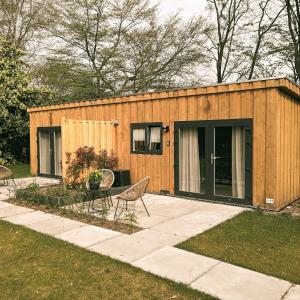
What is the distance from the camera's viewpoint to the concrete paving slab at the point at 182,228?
5.73 meters

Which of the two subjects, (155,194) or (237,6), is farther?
(237,6)

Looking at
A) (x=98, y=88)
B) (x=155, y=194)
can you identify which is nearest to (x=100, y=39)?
(x=98, y=88)

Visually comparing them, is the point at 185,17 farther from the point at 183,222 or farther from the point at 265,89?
the point at 183,222

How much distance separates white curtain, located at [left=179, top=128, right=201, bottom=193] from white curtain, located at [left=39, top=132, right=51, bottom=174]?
20.5ft

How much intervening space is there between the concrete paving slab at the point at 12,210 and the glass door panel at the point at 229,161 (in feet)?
15.5

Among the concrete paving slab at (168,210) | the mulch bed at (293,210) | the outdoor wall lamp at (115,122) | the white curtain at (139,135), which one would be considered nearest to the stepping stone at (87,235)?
the concrete paving slab at (168,210)

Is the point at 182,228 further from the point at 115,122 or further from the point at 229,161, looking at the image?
the point at 115,122

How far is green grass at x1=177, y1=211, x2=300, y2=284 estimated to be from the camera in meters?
4.30

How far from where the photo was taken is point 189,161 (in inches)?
343

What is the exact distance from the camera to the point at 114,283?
381 centimetres

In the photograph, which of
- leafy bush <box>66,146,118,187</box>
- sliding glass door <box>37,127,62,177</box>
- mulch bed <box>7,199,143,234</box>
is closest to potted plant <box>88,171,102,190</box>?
mulch bed <box>7,199,143,234</box>

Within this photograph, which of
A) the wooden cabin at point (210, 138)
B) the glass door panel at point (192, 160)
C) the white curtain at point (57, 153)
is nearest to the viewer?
the wooden cabin at point (210, 138)

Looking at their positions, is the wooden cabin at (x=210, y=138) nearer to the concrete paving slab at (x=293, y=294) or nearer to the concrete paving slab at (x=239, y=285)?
the concrete paving slab at (x=239, y=285)

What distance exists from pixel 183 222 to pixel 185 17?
60.4 ft
